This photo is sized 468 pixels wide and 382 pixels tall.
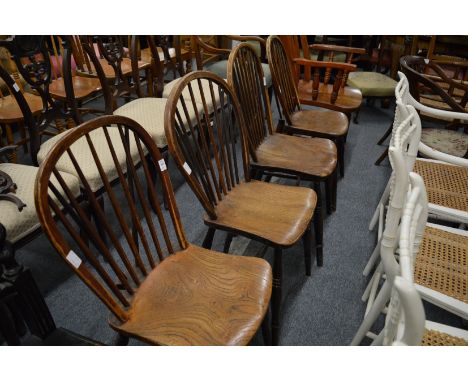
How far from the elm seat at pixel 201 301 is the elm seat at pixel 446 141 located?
1407 millimetres

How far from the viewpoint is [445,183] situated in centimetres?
149

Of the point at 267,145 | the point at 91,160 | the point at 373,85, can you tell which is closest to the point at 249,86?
the point at 267,145

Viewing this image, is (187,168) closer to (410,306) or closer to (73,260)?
Result: (73,260)

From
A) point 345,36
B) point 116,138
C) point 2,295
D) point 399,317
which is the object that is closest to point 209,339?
point 399,317

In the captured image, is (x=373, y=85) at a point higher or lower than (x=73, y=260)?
lower

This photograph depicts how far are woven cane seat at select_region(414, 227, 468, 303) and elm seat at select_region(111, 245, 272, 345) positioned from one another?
19.3 inches

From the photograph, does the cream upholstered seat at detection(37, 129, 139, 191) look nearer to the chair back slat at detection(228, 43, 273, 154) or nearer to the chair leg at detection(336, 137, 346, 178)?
the chair back slat at detection(228, 43, 273, 154)

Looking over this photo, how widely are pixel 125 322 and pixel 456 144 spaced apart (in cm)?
191

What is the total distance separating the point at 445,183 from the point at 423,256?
0.52 metres

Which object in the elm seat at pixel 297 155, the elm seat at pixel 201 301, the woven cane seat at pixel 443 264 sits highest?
the elm seat at pixel 297 155

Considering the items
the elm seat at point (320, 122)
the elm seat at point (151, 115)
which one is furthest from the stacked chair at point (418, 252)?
the elm seat at point (151, 115)

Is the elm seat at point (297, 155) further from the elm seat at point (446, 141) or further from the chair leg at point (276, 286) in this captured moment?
the elm seat at point (446, 141)

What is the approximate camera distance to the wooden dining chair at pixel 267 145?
151cm

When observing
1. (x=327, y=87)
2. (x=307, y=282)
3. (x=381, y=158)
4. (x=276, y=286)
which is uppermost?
(x=327, y=87)
